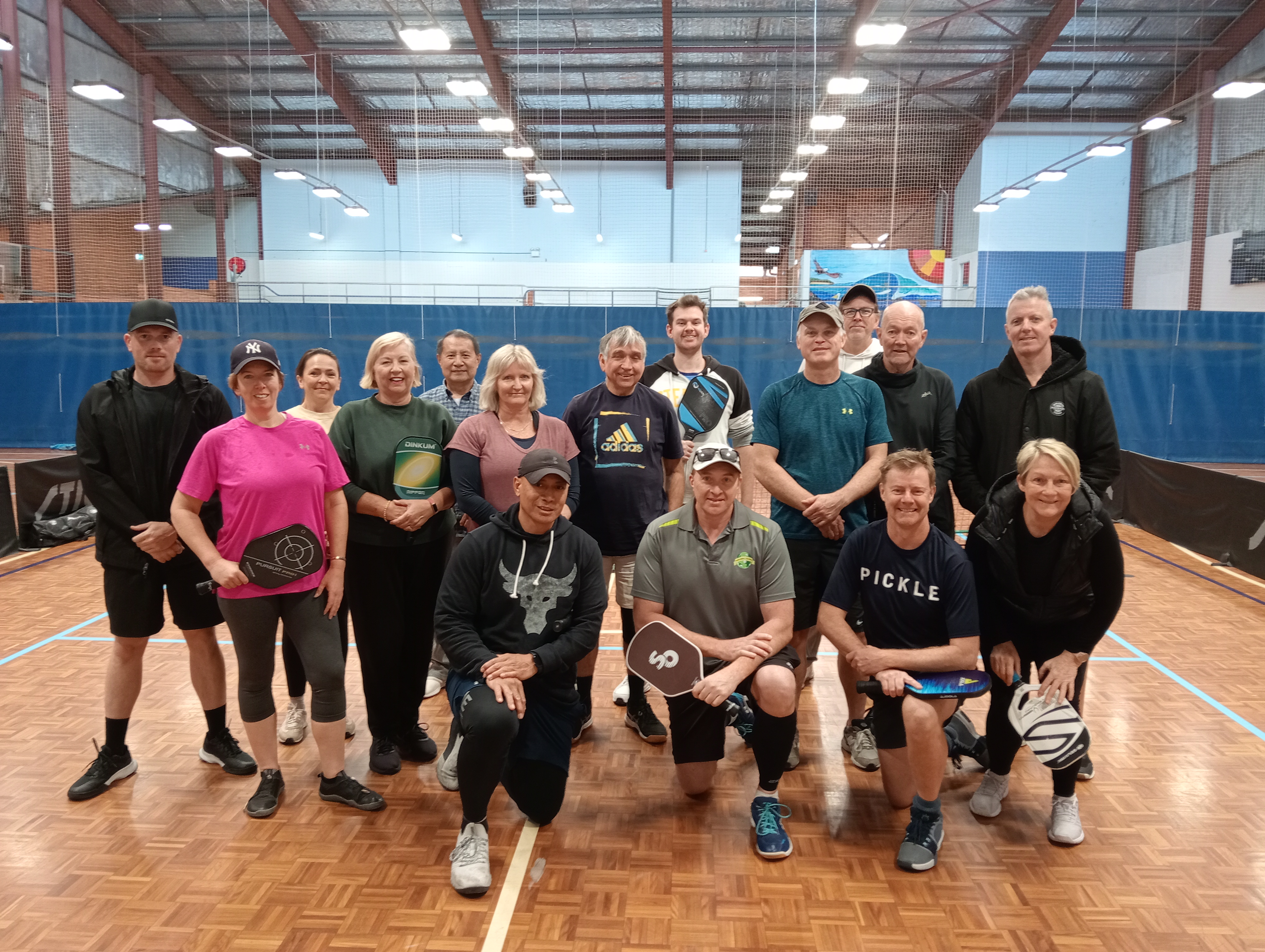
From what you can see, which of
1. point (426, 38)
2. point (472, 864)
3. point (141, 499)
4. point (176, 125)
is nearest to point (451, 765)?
point (472, 864)

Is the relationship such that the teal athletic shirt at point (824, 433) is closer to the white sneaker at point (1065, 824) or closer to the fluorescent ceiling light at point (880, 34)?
the white sneaker at point (1065, 824)

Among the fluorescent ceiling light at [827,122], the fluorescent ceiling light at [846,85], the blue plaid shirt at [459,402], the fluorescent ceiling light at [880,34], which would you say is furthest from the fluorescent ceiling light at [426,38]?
the blue plaid shirt at [459,402]

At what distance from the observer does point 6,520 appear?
6855 millimetres

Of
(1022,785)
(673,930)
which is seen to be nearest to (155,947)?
(673,930)

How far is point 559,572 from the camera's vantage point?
274cm

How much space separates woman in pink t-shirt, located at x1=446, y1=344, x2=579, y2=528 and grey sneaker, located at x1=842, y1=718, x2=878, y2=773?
1519 mm

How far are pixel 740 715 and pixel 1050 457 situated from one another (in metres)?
1.34

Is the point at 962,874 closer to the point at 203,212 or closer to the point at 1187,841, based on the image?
the point at 1187,841

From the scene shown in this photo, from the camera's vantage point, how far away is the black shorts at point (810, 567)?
321 cm

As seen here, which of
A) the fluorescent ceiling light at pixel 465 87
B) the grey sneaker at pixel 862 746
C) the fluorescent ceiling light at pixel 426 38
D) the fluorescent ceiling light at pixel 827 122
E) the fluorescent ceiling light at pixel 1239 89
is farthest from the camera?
the fluorescent ceiling light at pixel 827 122

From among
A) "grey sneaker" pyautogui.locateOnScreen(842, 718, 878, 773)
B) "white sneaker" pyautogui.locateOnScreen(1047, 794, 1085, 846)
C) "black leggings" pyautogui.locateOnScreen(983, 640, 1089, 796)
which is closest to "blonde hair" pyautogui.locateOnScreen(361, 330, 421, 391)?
"grey sneaker" pyautogui.locateOnScreen(842, 718, 878, 773)

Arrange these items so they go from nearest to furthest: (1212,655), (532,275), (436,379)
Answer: (1212,655)
(436,379)
(532,275)

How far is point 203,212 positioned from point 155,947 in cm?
1814

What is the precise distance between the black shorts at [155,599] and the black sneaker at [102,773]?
484mm
